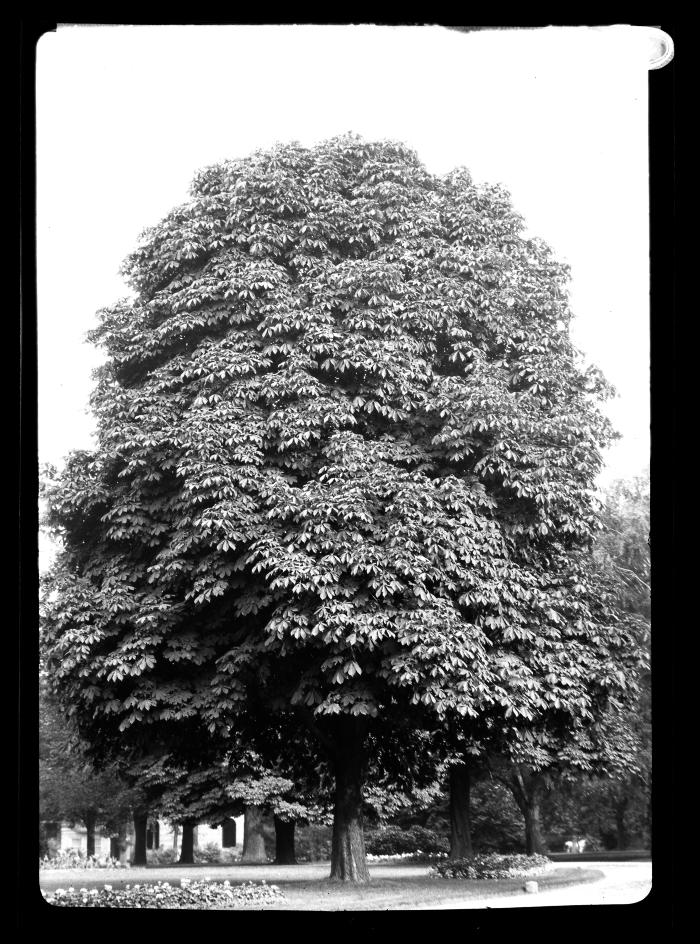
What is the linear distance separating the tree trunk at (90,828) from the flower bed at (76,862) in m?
0.10

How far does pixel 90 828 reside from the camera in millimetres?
11930

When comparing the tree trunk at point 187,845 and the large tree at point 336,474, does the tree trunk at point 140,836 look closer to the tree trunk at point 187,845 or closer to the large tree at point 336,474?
the tree trunk at point 187,845

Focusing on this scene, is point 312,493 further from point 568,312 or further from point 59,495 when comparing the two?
point 568,312

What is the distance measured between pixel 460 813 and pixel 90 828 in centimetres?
433

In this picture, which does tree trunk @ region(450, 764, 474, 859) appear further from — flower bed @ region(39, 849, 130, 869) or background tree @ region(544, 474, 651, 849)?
flower bed @ region(39, 849, 130, 869)

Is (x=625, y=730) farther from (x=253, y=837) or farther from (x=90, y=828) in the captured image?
(x=90, y=828)

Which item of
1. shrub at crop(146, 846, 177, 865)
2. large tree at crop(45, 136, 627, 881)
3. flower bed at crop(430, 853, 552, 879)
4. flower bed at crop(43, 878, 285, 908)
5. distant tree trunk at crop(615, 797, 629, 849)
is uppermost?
large tree at crop(45, 136, 627, 881)

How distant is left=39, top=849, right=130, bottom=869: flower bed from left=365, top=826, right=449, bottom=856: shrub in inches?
112

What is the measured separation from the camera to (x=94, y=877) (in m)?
11.5

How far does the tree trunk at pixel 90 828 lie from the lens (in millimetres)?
11766

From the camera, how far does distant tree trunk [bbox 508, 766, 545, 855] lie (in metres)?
11.9

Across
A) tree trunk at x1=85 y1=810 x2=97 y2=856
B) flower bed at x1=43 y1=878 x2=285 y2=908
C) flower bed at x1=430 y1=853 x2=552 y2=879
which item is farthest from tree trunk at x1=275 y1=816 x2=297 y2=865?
tree trunk at x1=85 y1=810 x2=97 y2=856

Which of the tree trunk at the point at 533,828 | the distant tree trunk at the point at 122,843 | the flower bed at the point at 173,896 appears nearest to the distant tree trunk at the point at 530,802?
the tree trunk at the point at 533,828

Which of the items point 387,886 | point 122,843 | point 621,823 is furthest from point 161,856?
point 621,823
